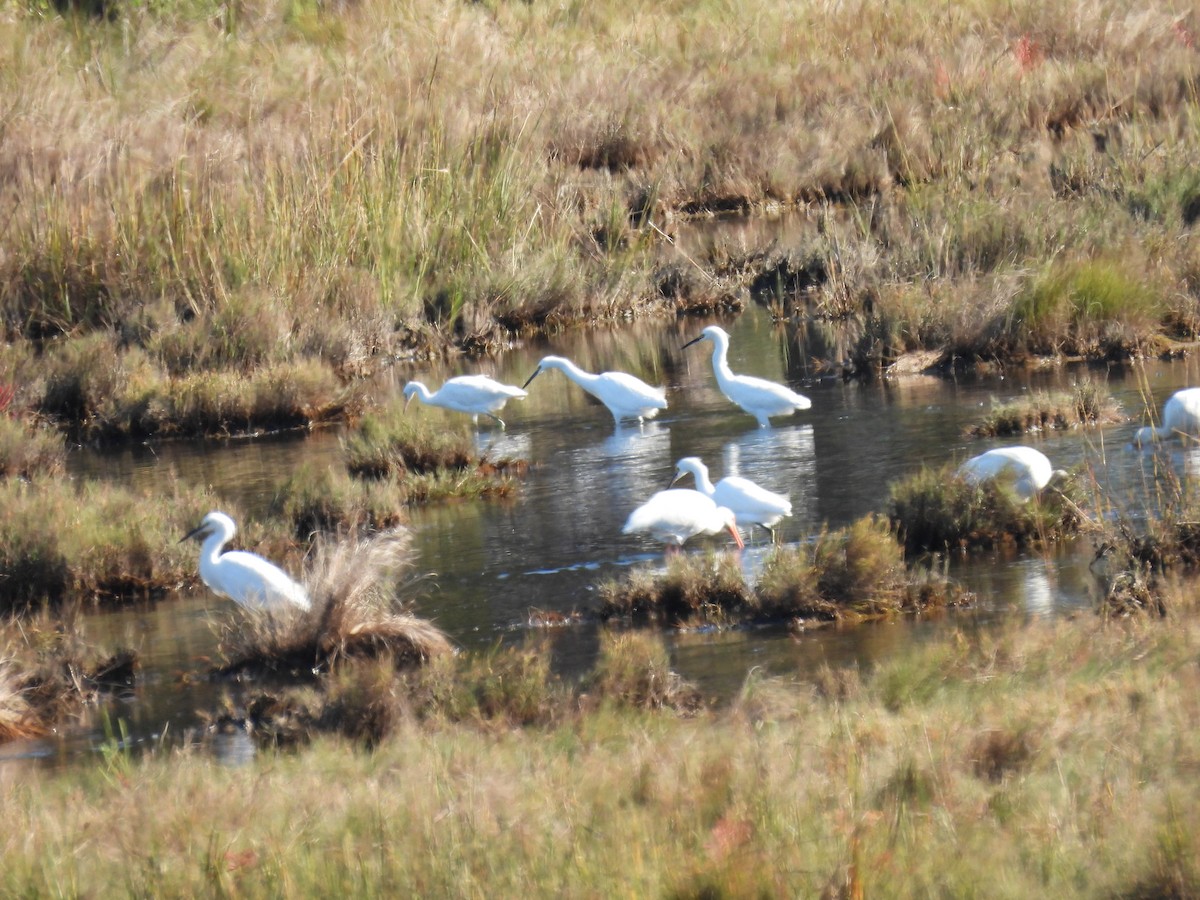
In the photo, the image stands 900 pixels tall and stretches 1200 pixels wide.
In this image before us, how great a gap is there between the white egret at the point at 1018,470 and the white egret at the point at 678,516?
4.49 feet

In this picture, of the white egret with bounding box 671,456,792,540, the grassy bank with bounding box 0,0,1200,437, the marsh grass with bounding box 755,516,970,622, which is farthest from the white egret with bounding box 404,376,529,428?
the marsh grass with bounding box 755,516,970,622

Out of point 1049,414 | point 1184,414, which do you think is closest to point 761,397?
point 1049,414

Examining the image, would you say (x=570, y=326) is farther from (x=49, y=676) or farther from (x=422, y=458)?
(x=49, y=676)

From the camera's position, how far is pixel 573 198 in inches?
823

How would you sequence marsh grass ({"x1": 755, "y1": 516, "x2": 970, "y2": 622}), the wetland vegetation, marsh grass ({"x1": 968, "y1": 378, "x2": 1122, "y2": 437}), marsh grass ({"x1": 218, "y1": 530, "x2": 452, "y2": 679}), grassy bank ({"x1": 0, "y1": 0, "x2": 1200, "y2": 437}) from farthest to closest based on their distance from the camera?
grassy bank ({"x1": 0, "y1": 0, "x2": 1200, "y2": 437}) < marsh grass ({"x1": 968, "y1": 378, "x2": 1122, "y2": 437}) < marsh grass ({"x1": 755, "y1": 516, "x2": 970, "y2": 622}) < marsh grass ({"x1": 218, "y1": 530, "x2": 452, "y2": 679}) < the wetland vegetation

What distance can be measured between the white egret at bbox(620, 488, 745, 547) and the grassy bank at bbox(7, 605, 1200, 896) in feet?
9.95

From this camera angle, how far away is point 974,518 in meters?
9.03

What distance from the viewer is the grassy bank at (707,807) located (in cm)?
417

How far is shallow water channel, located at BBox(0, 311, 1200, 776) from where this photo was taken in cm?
767

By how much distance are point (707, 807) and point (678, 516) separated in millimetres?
4527

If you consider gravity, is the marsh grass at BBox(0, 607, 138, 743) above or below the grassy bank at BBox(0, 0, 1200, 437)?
below

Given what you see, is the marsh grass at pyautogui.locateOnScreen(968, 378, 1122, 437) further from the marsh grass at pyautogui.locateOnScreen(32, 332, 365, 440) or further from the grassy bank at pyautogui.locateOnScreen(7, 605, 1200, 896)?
the marsh grass at pyautogui.locateOnScreen(32, 332, 365, 440)

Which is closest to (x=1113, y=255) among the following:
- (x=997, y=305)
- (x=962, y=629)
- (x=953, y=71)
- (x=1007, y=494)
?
(x=997, y=305)

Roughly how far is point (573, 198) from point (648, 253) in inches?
48.6
